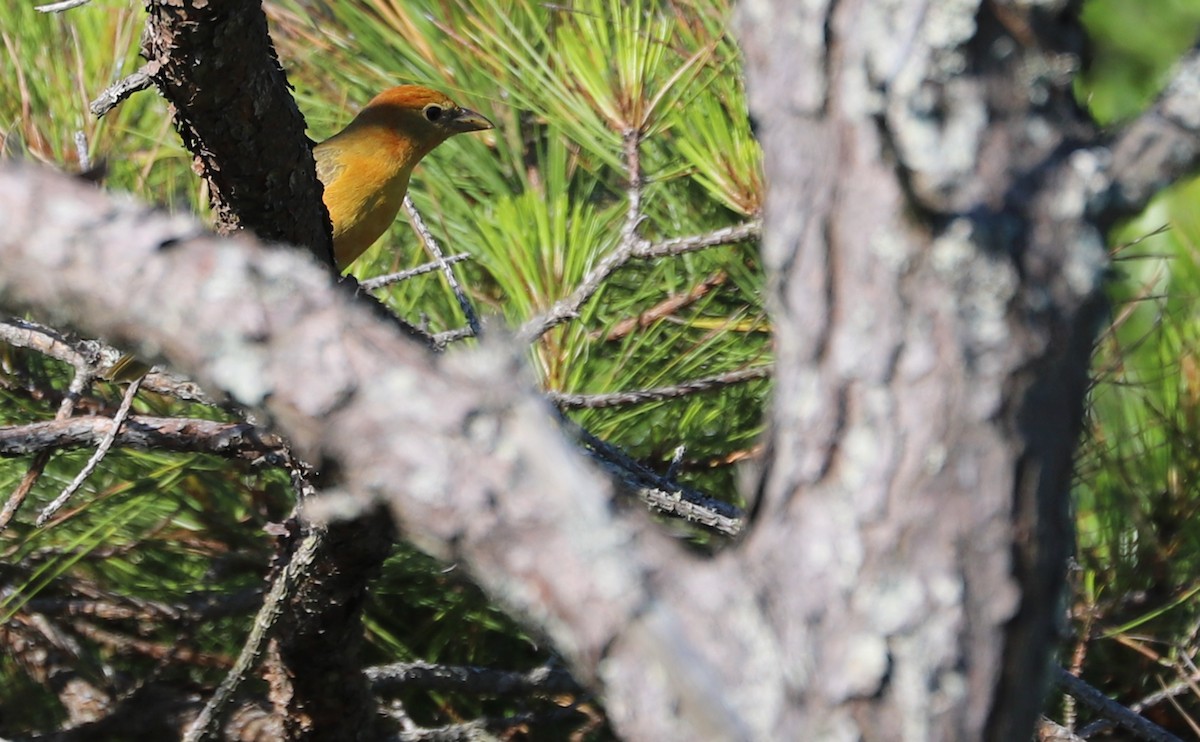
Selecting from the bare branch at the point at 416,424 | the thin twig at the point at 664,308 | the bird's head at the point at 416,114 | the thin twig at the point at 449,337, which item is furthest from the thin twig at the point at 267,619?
the bird's head at the point at 416,114

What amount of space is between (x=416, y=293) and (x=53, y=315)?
3.78 feet

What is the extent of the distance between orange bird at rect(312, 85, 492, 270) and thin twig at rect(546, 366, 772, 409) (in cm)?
90

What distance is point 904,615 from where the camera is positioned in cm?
61

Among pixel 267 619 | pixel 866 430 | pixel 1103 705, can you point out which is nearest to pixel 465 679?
pixel 267 619

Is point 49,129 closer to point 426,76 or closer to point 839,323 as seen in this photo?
point 426,76

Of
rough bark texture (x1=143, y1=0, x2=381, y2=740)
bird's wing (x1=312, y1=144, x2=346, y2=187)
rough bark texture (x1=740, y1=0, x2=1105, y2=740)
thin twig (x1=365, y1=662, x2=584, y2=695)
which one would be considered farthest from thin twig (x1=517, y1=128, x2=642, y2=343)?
bird's wing (x1=312, y1=144, x2=346, y2=187)

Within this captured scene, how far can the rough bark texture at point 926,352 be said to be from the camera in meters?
0.60

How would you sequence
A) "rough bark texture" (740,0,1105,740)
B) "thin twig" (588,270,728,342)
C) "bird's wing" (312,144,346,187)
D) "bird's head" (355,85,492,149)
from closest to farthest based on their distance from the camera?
"rough bark texture" (740,0,1105,740) → "thin twig" (588,270,728,342) → "bird's head" (355,85,492,149) → "bird's wing" (312,144,346,187)

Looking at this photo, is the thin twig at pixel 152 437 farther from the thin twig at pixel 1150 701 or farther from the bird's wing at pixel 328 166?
the bird's wing at pixel 328 166

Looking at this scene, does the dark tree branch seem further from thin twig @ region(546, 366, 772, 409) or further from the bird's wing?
the bird's wing

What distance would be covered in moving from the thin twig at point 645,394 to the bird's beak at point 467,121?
75cm

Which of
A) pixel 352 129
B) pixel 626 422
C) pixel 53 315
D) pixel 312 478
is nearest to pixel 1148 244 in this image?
pixel 626 422

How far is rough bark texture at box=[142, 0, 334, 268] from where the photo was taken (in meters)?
1.08

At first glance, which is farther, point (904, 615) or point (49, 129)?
point (49, 129)
